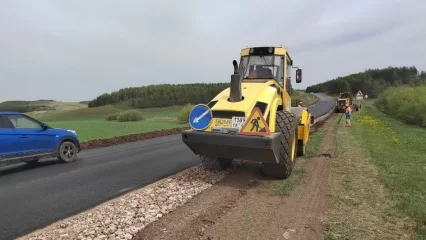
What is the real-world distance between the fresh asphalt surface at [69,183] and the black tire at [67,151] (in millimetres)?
287

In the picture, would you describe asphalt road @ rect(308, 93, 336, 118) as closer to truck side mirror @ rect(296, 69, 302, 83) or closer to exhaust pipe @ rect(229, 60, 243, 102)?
truck side mirror @ rect(296, 69, 302, 83)

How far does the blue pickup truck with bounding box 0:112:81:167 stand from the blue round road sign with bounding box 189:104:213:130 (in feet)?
19.6

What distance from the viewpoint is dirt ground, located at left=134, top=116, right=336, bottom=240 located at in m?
4.56

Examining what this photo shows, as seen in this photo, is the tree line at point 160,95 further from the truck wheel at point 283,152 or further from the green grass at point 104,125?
the truck wheel at point 283,152

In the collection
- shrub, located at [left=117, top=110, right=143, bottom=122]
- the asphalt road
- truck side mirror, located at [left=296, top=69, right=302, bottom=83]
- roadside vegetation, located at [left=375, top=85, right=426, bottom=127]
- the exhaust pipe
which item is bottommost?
the asphalt road

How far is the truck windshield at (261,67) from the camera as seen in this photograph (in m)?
8.93

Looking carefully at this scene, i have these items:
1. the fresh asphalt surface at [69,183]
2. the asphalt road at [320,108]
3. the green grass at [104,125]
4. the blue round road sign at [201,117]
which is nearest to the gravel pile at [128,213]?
the fresh asphalt surface at [69,183]

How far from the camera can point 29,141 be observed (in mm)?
10320

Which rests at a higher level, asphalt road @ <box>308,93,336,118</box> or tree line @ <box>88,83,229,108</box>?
tree line @ <box>88,83,229,108</box>

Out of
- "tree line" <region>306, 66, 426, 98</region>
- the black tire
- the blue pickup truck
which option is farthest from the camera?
"tree line" <region>306, 66, 426, 98</region>

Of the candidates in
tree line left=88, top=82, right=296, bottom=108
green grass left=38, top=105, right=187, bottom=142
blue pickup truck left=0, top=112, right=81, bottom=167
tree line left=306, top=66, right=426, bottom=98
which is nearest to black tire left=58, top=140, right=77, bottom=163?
blue pickup truck left=0, top=112, right=81, bottom=167

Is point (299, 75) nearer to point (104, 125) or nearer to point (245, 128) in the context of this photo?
point (245, 128)

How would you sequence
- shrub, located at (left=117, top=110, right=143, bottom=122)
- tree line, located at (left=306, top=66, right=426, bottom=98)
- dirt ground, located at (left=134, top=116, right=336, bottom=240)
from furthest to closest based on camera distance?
1. tree line, located at (left=306, top=66, right=426, bottom=98)
2. shrub, located at (left=117, top=110, right=143, bottom=122)
3. dirt ground, located at (left=134, top=116, right=336, bottom=240)

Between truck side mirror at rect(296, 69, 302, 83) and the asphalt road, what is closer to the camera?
truck side mirror at rect(296, 69, 302, 83)
